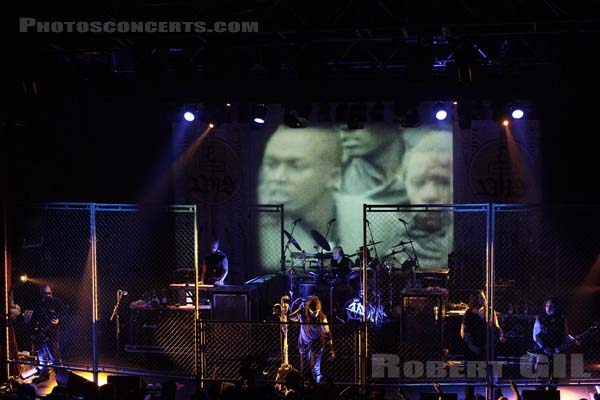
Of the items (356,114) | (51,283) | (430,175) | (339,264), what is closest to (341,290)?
(339,264)

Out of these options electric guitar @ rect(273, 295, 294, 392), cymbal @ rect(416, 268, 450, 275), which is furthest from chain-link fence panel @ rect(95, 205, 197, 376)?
cymbal @ rect(416, 268, 450, 275)

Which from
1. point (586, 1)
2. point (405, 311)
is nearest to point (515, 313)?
point (405, 311)

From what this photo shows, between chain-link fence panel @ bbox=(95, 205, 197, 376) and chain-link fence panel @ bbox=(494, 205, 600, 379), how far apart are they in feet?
22.9

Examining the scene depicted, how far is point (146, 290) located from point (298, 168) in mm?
5685

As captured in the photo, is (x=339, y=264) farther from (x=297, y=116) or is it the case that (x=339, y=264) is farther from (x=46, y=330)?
(x=46, y=330)

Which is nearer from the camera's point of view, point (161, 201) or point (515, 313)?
point (515, 313)

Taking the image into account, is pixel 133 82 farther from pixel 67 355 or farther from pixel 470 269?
pixel 470 269

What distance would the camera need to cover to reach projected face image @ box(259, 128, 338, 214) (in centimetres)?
1997

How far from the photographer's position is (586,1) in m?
10.4

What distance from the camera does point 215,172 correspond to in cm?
2028

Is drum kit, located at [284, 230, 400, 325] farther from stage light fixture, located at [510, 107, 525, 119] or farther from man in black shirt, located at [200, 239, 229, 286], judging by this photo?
stage light fixture, located at [510, 107, 525, 119]

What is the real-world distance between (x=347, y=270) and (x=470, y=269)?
11.2ft

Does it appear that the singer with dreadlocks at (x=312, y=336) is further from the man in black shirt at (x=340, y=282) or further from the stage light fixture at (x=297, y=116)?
the stage light fixture at (x=297, y=116)

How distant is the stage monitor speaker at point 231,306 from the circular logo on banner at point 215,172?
6343 millimetres
